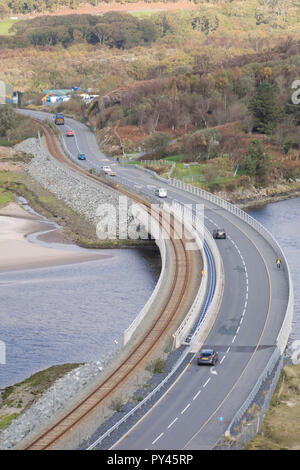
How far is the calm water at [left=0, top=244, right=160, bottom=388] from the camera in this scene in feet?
166

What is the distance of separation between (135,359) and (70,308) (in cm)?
1598

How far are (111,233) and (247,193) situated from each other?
29561mm

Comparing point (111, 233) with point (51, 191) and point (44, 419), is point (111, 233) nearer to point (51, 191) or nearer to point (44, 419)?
point (51, 191)

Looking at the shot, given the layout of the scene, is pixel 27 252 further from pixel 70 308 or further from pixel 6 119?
pixel 6 119

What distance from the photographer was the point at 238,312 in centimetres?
5116

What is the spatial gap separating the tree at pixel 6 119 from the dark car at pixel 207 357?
11752 centimetres

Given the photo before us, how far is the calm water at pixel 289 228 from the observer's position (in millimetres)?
59544

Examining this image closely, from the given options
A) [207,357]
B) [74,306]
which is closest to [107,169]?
[74,306]

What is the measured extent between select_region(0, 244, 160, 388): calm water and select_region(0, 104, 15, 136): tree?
270 feet

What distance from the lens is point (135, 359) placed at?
45.1 metres

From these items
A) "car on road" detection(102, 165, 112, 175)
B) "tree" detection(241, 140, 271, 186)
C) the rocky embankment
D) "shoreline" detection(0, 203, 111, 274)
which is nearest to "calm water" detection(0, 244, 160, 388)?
"shoreline" detection(0, 203, 111, 274)

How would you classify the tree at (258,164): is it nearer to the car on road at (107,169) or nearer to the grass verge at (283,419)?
the car on road at (107,169)

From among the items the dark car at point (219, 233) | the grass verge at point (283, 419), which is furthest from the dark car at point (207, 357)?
the dark car at point (219, 233)

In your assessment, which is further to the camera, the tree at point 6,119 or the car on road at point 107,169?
the tree at point 6,119
